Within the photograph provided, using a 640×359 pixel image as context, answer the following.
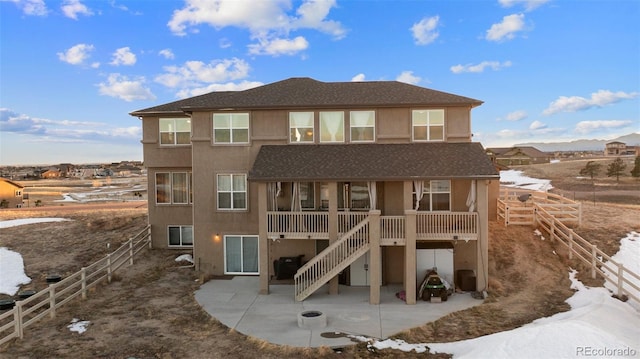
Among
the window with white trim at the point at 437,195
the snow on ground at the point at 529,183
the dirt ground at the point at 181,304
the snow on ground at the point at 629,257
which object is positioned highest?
the window with white trim at the point at 437,195

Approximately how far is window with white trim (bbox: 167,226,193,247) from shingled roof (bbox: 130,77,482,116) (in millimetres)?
6134

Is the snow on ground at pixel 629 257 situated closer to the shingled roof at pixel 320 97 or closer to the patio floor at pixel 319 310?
the patio floor at pixel 319 310

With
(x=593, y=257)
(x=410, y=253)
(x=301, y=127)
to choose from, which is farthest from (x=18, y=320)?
(x=593, y=257)

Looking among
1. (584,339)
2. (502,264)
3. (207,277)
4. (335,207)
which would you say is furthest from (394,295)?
(207,277)

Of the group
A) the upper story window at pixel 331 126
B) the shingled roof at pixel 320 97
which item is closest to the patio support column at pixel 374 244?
the upper story window at pixel 331 126

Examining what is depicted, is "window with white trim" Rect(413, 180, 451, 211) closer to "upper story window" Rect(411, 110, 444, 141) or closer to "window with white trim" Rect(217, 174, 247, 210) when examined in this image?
"upper story window" Rect(411, 110, 444, 141)

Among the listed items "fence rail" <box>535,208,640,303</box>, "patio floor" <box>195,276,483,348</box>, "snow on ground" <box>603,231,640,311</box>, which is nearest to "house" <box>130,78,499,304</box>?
"patio floor" <box>195,276,483,348</box>

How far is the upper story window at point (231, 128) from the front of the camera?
17.9 meters

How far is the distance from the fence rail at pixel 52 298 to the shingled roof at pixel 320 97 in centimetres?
712

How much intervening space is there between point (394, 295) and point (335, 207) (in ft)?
13.1

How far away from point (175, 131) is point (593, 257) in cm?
1928

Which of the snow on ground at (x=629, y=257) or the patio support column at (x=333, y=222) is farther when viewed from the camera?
the patio support column at (x=333, y=222)

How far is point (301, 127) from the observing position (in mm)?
17812

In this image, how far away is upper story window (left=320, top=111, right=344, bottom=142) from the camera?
1767 centimetres
